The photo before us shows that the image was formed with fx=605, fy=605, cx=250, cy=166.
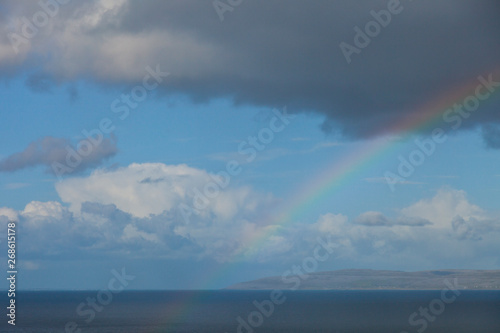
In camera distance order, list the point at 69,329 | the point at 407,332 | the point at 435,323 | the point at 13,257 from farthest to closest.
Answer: the point at 435,323 → the point at 69,329 → the point at 407,332 → the point at 13,257

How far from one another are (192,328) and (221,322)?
20394 millimetres

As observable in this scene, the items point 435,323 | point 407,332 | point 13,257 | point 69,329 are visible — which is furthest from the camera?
point 435,323

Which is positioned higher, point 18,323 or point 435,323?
point 18,323

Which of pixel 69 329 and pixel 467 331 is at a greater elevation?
pixel 69 329

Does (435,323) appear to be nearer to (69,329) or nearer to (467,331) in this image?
(467,331)

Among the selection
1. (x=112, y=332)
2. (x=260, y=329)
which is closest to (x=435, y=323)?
(x=260, y=329)

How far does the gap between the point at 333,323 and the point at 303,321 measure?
10.8 meters

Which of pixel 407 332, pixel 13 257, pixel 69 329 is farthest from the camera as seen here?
pixel 69 329

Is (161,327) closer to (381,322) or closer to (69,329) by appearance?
(69,329)

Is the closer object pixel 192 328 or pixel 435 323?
pixel 192 328

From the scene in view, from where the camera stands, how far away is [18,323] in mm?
166875

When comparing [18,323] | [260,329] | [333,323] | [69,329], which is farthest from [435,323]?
[18,323]

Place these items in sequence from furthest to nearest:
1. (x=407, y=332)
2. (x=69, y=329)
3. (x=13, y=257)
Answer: (x=69, y=329)
(x=407, y=332)
(x=13, y=257)

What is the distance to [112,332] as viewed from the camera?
453ft
